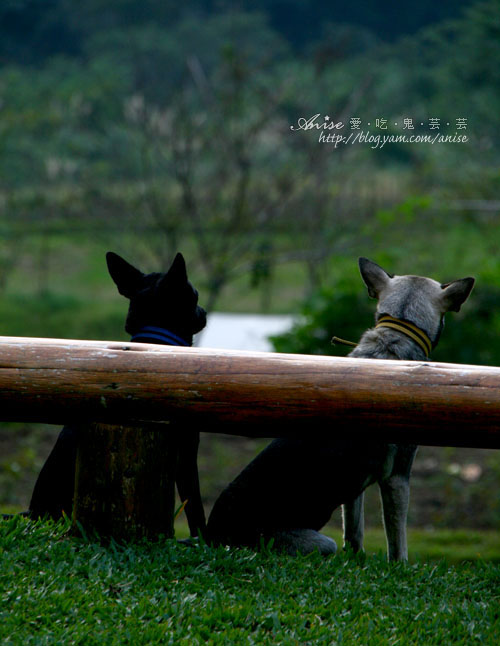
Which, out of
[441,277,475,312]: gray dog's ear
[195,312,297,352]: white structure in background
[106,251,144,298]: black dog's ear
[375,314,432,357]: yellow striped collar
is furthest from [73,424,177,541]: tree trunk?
[195,312,297,352]: white structure in background

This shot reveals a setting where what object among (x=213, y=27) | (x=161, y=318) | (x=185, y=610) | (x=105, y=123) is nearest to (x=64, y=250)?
(x=105, y=123)

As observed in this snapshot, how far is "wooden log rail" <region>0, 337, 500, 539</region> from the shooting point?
294 centimetres

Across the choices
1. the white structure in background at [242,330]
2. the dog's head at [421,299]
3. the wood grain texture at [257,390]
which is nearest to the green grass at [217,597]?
the wood grain texture at [257,390]

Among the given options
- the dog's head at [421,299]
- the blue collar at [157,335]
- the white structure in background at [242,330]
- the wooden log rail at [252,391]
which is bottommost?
the white structure in background at [242,330]

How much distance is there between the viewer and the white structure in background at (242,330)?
10.8 metres

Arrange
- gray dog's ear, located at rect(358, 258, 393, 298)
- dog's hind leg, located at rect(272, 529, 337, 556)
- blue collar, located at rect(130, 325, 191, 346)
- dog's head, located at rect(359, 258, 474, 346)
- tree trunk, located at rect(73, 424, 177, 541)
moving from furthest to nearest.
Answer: gray dog's ear, located at rect(358, 258, 393, 298)
dog's head, located at rect(359, 258, 474, 346)
blue collar, located at rect(130, 325, 191, 346)
dog's hind leg, located at rect(272, 529, 337, 556)
tree trunk, located at rect(73, 424, 177, 541)

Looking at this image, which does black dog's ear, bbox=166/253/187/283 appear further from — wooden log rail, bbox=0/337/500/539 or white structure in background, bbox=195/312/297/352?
white structure in background, bbox=195/312/297/352

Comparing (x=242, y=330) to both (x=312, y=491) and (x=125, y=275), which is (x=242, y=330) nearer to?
(x=125, y=275)

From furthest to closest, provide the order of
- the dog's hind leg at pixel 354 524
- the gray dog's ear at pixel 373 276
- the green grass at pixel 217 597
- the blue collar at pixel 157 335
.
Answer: the gray dog's ear at pixel 373 276 → the dog's hind leg at pixel 354 524 → the blue collar at pixel 157 335 → the green grass at pixel 217 597

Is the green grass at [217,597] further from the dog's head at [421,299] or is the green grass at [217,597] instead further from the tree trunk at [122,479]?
the dog's head at [421,299]

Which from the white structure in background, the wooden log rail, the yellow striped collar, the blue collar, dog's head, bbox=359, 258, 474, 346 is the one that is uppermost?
dog's head, bbox=359, 258, 474, 346

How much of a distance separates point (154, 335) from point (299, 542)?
115 centimetres

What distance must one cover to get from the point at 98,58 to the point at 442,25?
26.1 feet

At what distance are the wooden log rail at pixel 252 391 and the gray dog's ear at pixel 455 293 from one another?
86 cm
